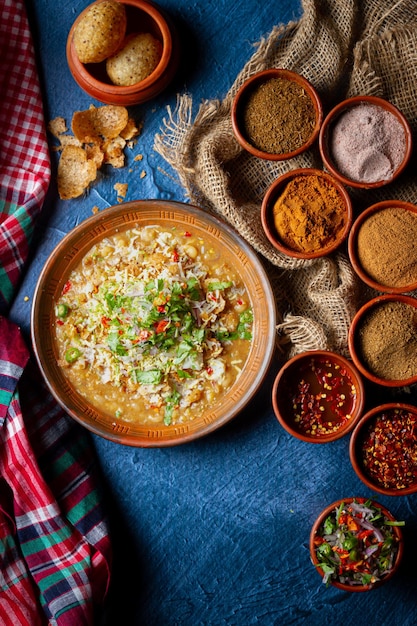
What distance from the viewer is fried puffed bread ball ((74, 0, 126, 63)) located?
3.04m

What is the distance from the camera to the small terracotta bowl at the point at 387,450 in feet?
9.96

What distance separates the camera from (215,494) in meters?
3.33

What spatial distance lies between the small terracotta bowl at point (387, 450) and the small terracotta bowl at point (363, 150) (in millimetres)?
1045

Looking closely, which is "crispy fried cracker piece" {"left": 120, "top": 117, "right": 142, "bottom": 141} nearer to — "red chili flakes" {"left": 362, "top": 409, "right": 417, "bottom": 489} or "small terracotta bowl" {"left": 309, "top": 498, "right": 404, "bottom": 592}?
"red chili flakes" {"left": 362, "top": 409, "right": 417, "bottom": 489}

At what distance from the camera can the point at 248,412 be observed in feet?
10.8

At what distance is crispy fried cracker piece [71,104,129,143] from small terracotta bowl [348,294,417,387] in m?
1.51

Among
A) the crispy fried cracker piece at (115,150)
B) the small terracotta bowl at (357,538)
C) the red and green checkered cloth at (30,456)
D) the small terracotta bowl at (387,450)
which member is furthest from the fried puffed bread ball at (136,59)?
the small terracotta bowl at (357,538)

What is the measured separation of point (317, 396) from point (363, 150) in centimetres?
114

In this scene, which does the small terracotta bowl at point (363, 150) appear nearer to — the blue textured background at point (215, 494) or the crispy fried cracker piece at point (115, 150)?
the blue textured background at point (215, 494)

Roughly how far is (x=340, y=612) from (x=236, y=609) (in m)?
0.52

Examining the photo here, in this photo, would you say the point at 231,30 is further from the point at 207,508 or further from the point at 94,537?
the point at 94,537

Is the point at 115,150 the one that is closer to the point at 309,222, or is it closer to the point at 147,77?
the point at 147,77

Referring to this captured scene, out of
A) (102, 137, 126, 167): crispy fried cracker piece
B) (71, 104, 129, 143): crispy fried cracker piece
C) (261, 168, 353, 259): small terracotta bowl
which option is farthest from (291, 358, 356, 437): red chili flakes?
(71, 104, 129, 143): crispy fried cracker piece

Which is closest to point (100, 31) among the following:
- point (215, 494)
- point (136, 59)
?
point (136, 59)
